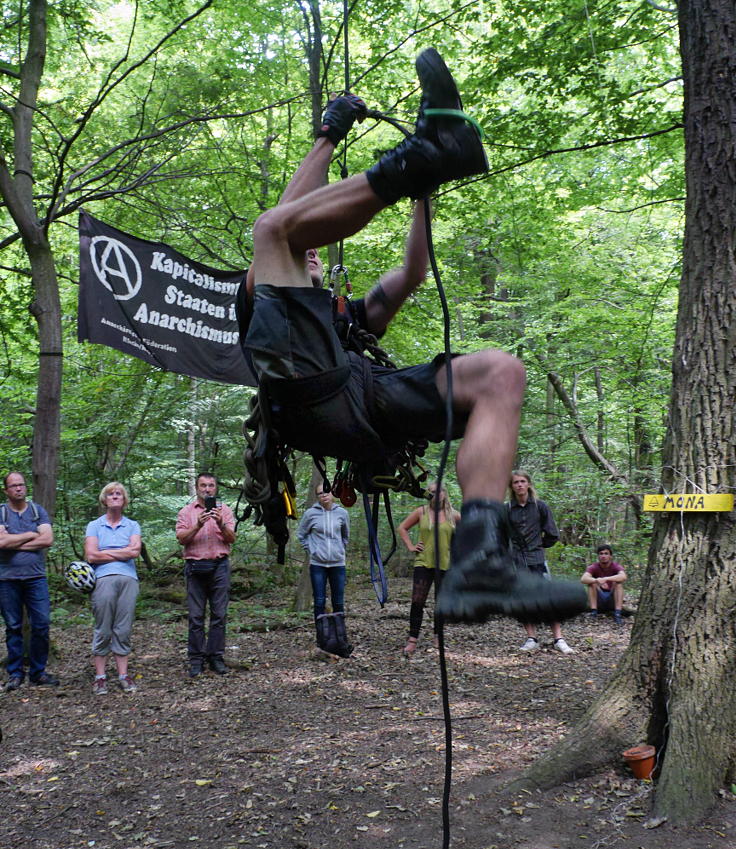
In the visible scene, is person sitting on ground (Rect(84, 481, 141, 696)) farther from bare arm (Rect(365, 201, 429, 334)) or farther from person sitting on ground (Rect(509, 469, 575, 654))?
bare arm (Rect(365, 201, 429, 334))

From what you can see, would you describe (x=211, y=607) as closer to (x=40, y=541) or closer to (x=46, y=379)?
(x=40, y=541)

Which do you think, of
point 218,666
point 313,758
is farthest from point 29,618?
point 313,758

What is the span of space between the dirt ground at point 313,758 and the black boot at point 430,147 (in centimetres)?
319

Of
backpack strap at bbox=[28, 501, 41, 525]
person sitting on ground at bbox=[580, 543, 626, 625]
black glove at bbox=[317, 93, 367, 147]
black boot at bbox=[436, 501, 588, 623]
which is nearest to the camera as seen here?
black boot at bbox=[436, 501, 588, 623]

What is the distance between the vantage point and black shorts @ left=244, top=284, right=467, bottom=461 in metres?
1.96

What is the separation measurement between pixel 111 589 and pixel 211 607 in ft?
3.26

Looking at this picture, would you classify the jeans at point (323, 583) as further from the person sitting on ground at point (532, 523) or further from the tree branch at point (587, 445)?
the tree branch at point (587, 445)

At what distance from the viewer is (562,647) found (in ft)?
24.2

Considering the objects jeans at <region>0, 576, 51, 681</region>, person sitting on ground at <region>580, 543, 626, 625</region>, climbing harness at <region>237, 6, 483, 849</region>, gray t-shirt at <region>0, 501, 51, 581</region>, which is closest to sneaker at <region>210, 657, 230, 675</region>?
jeans at <region>0, 576, 51, 681</region>

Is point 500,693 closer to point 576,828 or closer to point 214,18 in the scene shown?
point 576,828

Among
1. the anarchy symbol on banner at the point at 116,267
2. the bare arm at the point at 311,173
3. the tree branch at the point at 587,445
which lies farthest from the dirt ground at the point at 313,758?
the tree branch at the point at 587,445

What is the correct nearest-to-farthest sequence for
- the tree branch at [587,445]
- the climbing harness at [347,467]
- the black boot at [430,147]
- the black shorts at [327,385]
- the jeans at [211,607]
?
1. the black boot at [430,147]
2. the black shorts at [327,385]
3. the climbing harness at [347,467]
4. the jeans at [211,607]
5. the tree branch at [587,445]

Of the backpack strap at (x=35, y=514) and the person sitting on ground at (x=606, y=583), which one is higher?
the backpack strap at (x=35, y=514)

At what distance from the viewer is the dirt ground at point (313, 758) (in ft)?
12.1
